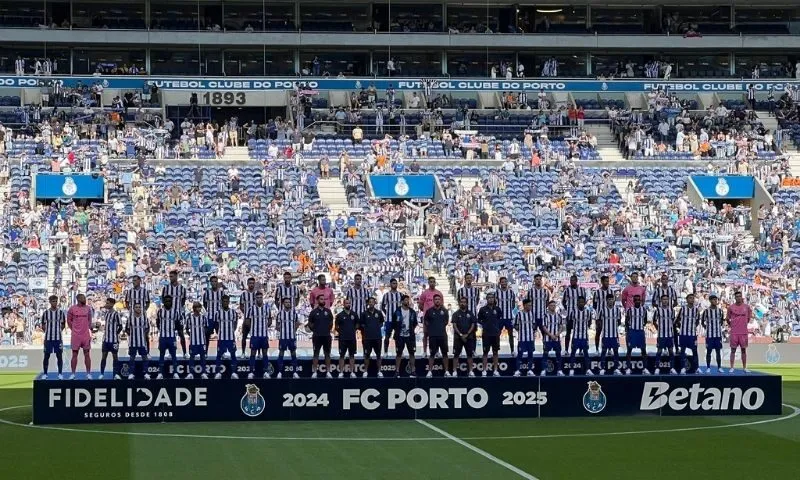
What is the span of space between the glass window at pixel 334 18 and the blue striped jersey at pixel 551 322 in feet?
91.3

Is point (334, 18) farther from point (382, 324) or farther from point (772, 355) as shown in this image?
point (382, 324)

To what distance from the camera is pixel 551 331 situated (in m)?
23.9

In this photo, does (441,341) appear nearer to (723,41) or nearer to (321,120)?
(321,120)

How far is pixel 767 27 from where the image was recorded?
51844 mm

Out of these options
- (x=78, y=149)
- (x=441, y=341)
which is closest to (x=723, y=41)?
(x=78, y=149)

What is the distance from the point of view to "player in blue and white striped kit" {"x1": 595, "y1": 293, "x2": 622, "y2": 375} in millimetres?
23984

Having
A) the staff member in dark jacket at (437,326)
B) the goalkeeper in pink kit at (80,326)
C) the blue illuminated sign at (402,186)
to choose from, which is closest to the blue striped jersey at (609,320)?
the staff member in dark jacket at (437,326)

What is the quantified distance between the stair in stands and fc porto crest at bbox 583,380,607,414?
2004 centimetres

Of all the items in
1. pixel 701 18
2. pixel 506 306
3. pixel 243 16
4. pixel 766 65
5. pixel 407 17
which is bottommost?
pixel 506 306

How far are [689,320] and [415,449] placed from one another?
26.5 ft

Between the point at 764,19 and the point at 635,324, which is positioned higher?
the point at 764,19

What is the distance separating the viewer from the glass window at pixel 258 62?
163 ft

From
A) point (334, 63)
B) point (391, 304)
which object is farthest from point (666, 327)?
point (334, 63)

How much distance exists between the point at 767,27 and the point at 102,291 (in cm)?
2898
